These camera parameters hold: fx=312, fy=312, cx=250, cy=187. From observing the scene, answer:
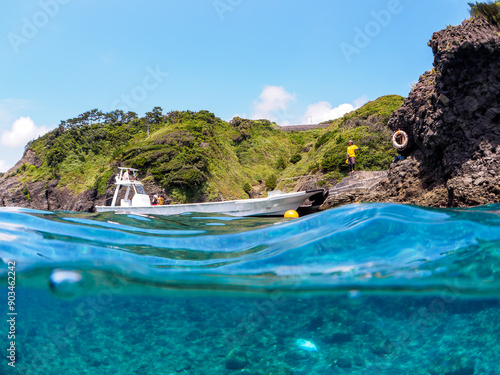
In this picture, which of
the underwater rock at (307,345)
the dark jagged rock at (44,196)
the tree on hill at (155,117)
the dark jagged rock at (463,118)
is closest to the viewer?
the underwater rock at (307,345)

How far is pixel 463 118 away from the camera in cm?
1034

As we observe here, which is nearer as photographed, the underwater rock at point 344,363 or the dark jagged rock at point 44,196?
the underwater rock at point 344,363

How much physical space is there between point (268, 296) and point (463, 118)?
944 centimetres

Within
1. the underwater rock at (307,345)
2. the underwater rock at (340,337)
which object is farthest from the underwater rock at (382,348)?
the underwater rock at (307,345)

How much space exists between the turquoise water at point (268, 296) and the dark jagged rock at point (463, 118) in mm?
4168

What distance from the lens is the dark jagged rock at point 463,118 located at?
9469 millimetres

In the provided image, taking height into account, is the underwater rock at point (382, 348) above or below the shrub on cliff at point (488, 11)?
below

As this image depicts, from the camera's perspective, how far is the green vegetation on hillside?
95.5ft

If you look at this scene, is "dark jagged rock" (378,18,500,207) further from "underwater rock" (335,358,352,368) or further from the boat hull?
"underwater rock" (335,358,352,368)

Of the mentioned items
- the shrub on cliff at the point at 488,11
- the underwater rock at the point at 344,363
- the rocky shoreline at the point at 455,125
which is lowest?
the underwater rock at the point at 344,363

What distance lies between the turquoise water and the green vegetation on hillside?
19578 mm

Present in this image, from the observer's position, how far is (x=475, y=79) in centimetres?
1002

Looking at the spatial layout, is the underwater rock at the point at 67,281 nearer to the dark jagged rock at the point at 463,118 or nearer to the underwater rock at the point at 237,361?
the underwater rock at the point at 237,361

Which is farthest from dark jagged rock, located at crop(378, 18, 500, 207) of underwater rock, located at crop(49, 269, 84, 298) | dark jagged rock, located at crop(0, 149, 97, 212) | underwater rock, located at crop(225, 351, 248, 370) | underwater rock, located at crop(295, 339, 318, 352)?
dark jagged rock, located at crop(0, 149, 97, 212)
